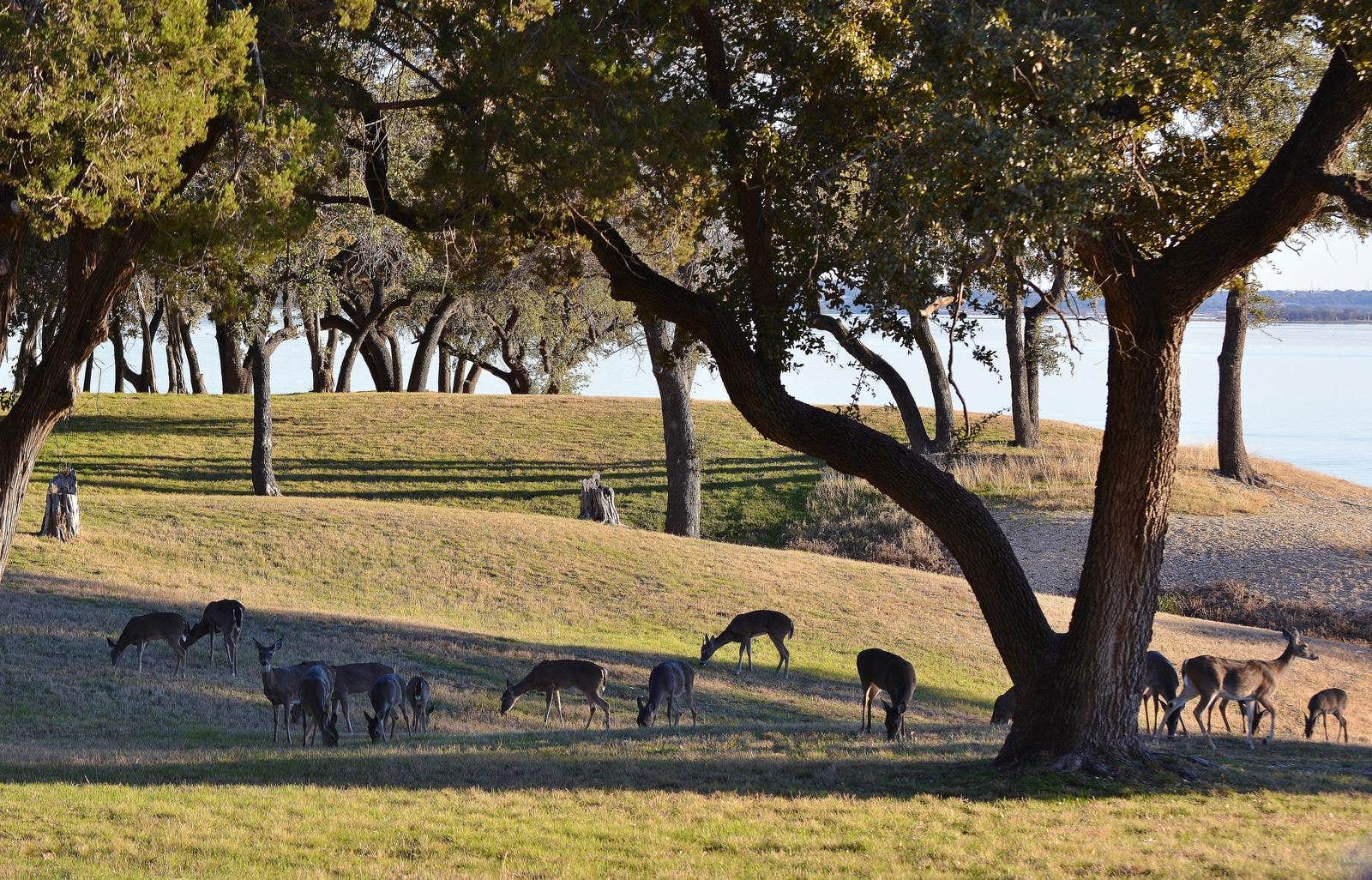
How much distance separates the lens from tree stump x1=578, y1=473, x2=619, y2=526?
30.6 m

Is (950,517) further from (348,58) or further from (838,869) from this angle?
(348,58)

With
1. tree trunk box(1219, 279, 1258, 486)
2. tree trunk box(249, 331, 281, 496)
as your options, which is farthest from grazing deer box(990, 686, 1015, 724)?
tree trunk box(1219, 279, 1258, 486)

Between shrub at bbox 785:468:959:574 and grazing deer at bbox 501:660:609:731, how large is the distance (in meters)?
17.3

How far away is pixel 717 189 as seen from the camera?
13.3 metres

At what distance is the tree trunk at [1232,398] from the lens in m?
35.0

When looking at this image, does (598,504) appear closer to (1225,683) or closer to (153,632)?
(153,632)

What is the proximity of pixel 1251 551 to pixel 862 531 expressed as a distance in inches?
360

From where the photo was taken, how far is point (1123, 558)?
10648 mm

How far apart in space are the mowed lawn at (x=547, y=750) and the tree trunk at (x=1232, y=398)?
12765mm

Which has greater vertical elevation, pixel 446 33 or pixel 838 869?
pixel 446 33

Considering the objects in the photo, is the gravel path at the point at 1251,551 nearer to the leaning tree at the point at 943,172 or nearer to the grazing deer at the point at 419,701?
the leaning tree at the point at 943,172

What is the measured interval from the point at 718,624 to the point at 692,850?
13.7 m

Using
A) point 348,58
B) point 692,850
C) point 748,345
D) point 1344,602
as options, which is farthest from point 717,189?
point 1344,602

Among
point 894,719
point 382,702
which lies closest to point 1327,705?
point 894,719
